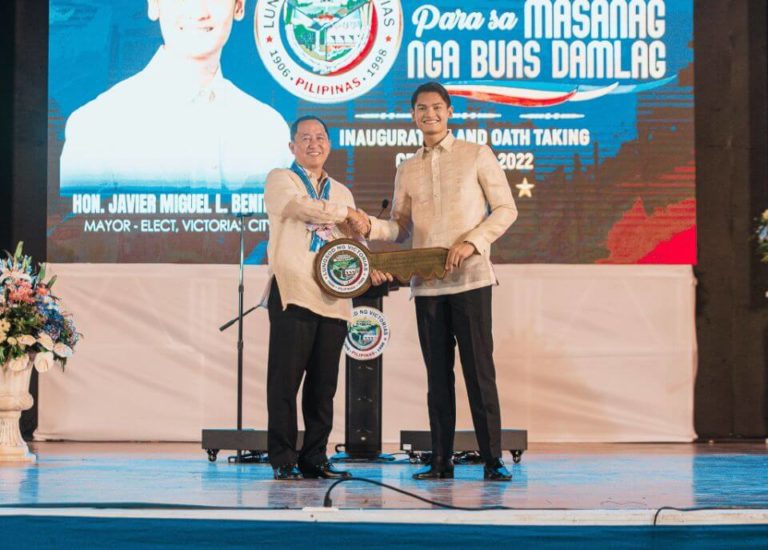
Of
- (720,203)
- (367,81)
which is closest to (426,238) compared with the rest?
(367,81)

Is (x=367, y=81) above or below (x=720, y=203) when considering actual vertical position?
above

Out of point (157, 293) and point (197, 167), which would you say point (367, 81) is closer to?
point (197, 167)

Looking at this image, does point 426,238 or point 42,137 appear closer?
point 426,238

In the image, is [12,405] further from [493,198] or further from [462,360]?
[493,198]

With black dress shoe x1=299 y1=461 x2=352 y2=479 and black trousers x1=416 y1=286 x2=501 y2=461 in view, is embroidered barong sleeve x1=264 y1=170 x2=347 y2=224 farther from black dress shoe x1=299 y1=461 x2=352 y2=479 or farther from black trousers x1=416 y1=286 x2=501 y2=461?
black dress shoe x1=299 y1=461 x2=352 y2=479

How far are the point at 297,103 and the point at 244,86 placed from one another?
32 cm

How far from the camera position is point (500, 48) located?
6.64 metres

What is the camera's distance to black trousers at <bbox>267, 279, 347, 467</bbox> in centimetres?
393

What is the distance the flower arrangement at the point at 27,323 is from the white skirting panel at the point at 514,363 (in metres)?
1.23

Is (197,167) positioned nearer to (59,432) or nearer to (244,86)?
(244,86)

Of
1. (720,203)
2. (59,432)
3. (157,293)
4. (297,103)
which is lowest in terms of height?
(59,432)

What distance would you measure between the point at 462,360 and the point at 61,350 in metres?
2.29

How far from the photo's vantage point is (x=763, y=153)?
22.4ft

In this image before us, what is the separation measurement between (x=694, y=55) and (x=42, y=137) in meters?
3.88
